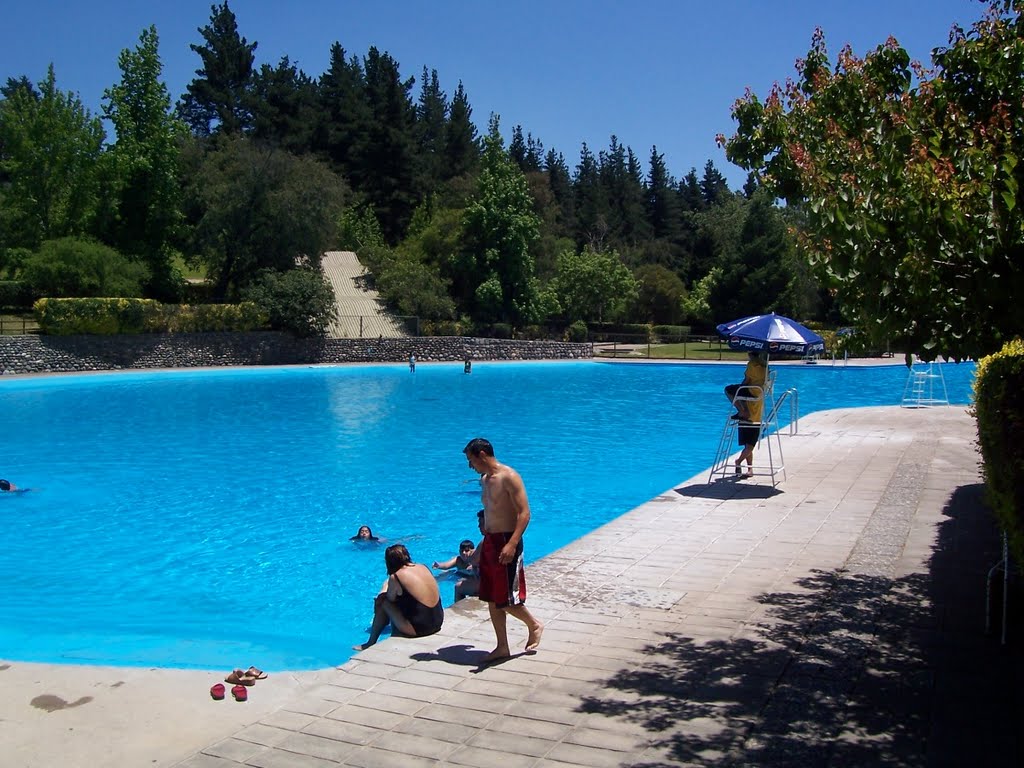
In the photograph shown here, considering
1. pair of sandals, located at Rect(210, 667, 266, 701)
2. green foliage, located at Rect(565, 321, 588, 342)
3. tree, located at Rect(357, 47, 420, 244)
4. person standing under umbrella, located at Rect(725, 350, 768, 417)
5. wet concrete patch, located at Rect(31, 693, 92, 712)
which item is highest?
tree, located at Rect(357, 47, 420, 244)

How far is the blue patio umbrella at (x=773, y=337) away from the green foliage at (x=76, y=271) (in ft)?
117

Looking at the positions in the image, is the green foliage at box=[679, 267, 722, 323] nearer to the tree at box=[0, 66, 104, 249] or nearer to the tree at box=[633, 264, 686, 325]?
the tree at box=[633, 264, 686, 325]

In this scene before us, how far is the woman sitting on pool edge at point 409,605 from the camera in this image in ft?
22.5

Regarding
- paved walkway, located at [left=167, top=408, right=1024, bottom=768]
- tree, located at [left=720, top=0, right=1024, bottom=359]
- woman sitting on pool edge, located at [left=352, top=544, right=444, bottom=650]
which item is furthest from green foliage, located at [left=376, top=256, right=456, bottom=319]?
tree, located at [left=720, top=0, right=1024, bottom=359]

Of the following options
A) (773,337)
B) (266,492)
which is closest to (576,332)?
(266,492)

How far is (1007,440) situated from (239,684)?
4809mm

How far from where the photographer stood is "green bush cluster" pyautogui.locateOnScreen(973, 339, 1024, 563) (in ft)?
16.4

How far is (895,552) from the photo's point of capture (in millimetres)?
8680

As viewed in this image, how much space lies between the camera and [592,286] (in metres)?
54.8

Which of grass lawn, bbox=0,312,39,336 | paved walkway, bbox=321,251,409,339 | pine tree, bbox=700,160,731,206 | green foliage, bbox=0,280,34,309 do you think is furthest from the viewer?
pine tree, bbox=700,160,731,206

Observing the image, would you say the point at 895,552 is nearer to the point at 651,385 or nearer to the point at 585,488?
the point at 585,488

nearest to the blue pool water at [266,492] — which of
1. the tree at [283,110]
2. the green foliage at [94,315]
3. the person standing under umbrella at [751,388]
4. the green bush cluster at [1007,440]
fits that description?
the person standing under umbrella at [751,388]

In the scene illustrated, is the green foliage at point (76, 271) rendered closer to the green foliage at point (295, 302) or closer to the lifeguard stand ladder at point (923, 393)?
the green foliage at point (295, 302)

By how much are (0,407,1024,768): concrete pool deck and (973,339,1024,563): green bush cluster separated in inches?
36.9
